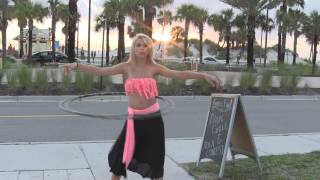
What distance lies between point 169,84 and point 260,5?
24.6 metres

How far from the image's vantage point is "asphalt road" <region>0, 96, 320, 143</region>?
11.4 metres

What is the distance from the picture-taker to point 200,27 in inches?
3031

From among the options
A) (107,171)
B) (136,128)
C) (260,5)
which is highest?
(260,5)

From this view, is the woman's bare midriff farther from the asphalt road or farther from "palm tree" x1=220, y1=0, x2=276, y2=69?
"palm tree" x1=220, y1=0, x2=276, y2=69

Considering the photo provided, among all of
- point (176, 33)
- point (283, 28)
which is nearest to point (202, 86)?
point (283, 28)

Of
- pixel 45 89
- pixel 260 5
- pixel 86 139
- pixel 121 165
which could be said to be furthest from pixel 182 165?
pixel 260 5

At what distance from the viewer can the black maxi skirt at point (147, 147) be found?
5746mm

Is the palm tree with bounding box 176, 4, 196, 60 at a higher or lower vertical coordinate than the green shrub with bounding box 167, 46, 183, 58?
higher

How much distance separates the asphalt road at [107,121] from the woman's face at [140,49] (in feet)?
17.3

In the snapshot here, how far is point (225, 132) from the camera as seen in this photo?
7.20m

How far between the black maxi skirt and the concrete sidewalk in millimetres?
1484

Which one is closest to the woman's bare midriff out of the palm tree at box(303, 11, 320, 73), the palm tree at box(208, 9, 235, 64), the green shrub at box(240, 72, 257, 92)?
the green shrub at box(240, 72, 257, 92)

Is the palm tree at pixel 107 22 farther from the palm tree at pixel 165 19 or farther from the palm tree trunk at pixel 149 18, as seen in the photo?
the palm tree trunk at pixel 149 18

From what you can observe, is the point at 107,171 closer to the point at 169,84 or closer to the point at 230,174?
the point at 230,174
